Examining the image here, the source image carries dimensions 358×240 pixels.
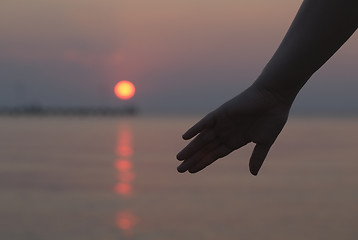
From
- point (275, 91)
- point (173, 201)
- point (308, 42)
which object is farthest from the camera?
point (173, 201)

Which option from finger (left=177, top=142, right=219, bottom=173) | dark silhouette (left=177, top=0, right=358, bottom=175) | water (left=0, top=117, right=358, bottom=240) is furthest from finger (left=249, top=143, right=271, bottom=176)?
water (left=0, top=117, right=358, bottom=240)

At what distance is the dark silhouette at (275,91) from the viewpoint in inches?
55.0

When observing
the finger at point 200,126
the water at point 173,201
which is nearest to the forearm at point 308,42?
the finger at point 200,126

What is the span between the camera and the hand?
1.65 metres

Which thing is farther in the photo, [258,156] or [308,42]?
[258,156]

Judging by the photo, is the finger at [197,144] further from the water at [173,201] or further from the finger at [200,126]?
the water at [173,201]

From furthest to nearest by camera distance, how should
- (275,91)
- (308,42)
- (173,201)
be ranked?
(173,201)
(275,91)
(308,42)

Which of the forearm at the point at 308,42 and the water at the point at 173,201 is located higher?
the water at the point at 173,201

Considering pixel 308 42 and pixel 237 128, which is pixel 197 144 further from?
pixel 308 42

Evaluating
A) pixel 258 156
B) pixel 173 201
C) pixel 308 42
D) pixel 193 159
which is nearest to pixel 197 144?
pixel 193 159

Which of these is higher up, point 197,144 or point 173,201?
point 173,201

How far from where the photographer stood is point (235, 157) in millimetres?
21375

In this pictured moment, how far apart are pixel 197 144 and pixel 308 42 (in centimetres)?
38

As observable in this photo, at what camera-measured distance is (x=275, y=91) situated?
161 centimetres
